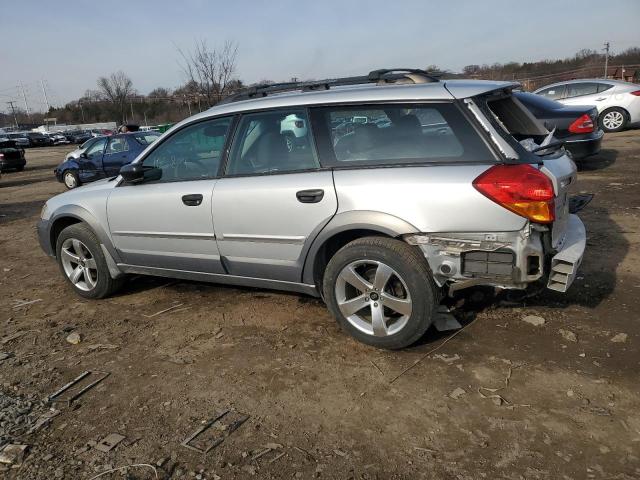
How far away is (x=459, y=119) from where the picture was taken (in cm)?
311

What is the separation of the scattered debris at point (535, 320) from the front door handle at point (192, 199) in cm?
260

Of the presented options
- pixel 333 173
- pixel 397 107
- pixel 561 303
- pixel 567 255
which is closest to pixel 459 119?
pixel 397 107

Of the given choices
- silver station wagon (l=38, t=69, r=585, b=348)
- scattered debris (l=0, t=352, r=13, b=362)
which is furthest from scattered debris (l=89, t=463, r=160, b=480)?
scattered debris (l=0, t=352, r=13, b=362)

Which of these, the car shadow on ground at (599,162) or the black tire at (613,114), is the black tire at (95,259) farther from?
the black tire at (613,114)

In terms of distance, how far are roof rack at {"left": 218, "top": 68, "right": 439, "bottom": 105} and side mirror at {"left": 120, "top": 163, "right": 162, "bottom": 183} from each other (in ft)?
2.75

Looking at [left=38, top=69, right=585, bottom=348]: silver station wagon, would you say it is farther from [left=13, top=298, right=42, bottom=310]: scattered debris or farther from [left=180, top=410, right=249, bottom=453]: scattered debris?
[left=13, top=298, right=42, bottom=310]: scattered debris

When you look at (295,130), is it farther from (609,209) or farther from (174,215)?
(609,209)

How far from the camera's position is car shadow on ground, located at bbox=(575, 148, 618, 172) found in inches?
389

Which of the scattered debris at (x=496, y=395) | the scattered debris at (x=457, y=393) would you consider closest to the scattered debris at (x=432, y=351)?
the scattered debris at (x=457, y=393)

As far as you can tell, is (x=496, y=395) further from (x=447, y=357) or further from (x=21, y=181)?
(x=21, y=181)

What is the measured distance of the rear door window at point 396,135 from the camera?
3.10m

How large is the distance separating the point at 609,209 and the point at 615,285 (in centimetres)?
293

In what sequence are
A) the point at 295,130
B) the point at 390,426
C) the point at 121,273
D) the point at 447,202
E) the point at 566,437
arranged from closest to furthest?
the point at 566,437 < the point at 390,426 < the point at 447,202 < the point at 295,130 < the point at 121,273

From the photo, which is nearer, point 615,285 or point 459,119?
point 459,119
